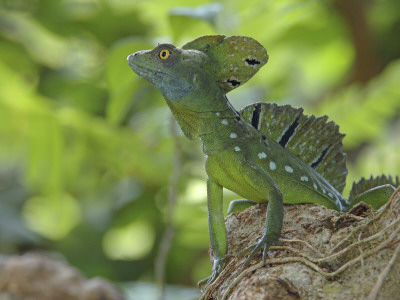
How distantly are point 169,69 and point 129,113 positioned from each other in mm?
3195

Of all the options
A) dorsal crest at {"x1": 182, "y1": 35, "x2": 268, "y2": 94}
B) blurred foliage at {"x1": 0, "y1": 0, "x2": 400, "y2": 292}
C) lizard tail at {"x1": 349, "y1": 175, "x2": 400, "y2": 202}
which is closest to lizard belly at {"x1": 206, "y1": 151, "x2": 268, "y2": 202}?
dorsal crest at {"x1": 182, "y1": 35, "x2": 268, "y2": 94}

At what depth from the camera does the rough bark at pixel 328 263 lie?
1.62 meters

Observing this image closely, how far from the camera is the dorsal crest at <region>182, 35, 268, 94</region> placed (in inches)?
90.7

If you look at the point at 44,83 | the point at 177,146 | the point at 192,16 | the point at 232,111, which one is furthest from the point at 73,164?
the point at 232,111

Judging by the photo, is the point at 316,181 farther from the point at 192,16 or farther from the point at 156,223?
the point at 156,223

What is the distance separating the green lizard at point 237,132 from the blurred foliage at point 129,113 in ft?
3.83

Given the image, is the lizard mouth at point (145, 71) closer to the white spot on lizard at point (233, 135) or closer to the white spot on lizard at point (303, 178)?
the white spot on lizard at point (233, 135)

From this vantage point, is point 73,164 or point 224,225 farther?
point 73,164

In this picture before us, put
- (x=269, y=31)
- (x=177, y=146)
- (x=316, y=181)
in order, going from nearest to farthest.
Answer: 1. (x=316, y=181)
2. (x=177, y=146)
3. (x=269, y=31)

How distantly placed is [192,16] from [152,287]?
8.29ft

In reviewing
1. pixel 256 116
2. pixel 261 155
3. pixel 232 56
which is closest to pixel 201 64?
pixel 232 56

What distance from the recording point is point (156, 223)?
5020mm

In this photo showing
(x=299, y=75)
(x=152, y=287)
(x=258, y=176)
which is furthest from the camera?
(x=299, y=75)

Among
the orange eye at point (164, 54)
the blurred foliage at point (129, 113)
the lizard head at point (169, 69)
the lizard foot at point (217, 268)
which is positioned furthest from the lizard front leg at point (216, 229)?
the blurred foliage at point (129, 113)
